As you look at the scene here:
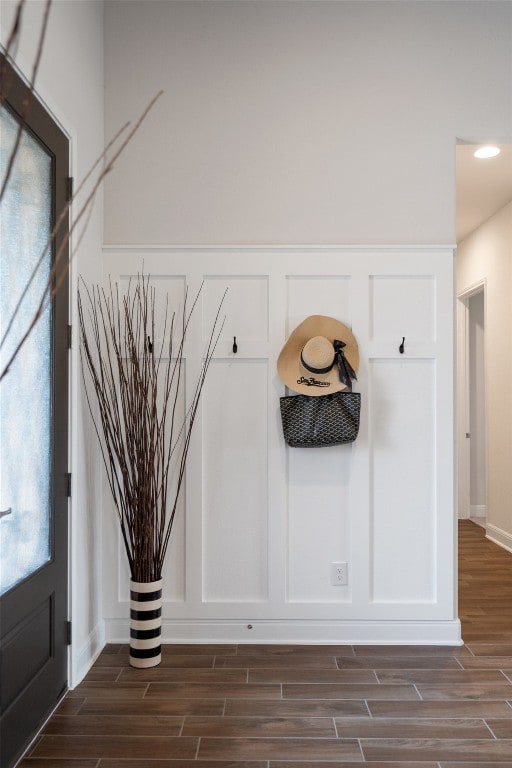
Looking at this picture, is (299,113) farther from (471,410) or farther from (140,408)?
(471,410)

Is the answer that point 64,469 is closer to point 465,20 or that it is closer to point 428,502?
point 428,502

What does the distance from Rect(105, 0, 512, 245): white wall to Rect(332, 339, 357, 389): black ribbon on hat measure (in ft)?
1.84

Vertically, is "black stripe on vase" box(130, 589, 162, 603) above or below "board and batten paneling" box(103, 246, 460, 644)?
below

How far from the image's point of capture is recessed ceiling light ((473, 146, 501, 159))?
13.6 ft

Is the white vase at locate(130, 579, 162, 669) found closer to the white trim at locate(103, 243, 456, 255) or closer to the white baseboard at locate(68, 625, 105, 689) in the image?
the white baseboard at locate(68, 625, 105, 689)

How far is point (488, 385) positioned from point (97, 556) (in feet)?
12.9

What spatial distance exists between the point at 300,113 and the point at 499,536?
152 inches

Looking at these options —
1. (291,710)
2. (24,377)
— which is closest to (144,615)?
(291,710)

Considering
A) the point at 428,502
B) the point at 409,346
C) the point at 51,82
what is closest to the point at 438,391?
the point at 409,346

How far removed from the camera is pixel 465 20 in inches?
125

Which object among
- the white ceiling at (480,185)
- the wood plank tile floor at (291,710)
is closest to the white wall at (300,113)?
the white ceiling at (480,185)

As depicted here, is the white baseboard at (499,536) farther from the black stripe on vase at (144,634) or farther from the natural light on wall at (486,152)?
the black stripe on vase at (144,634)

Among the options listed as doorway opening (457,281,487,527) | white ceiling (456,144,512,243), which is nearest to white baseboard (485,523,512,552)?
doorway opening (457,281,487,527)

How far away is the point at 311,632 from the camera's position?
10.2ft
